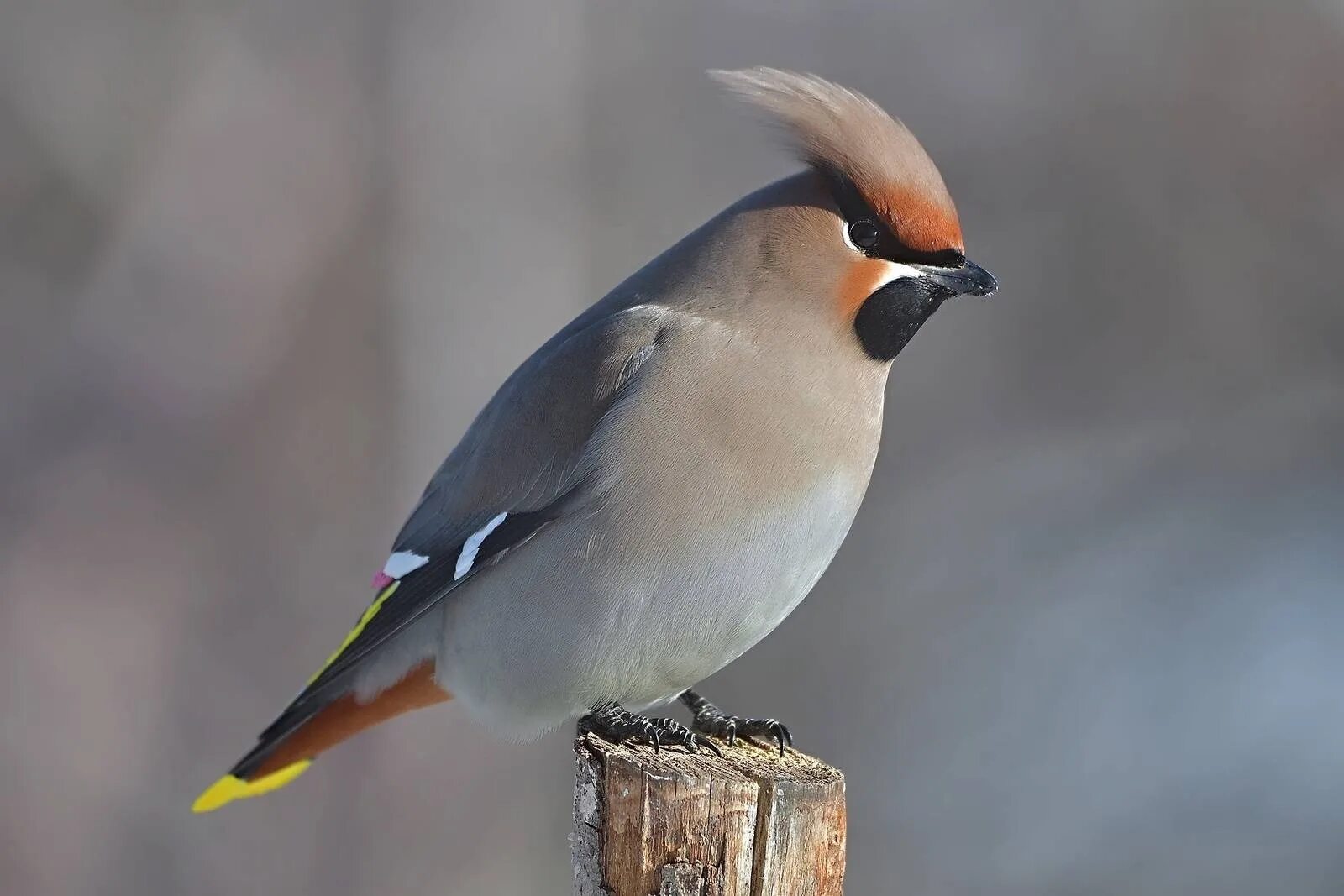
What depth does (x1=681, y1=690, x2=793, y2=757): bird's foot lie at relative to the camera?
3768mm

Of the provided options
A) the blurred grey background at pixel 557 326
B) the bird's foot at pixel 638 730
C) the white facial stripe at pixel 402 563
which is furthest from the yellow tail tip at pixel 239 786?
the blurred grey background at pixel 557 326

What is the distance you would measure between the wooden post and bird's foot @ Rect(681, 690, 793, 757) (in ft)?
1.69

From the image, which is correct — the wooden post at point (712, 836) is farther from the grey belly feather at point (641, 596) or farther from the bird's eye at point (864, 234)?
the bird's eye at point (864, 234)

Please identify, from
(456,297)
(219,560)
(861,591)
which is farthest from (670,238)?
(219,560)

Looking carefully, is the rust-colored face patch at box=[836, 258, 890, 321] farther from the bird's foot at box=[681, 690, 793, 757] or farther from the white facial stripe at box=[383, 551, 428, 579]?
the white facial stripe at box=[383, 551, 428, 579]

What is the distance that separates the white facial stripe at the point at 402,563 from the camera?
4258 millimetres

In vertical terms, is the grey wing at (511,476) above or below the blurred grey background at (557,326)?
below

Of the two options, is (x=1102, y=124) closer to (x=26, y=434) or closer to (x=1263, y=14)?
(x=1263, y=14)

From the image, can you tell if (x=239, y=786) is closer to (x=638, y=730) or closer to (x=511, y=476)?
(x=511, y=476)

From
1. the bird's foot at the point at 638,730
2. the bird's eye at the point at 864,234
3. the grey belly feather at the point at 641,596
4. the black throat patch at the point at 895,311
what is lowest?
the bird's foot at the point at 638,730

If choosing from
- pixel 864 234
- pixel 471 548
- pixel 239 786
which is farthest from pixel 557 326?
pixel 864 234

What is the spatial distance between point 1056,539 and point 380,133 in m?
4.39

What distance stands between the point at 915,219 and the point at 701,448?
72 cm

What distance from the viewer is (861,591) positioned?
8.65 m
